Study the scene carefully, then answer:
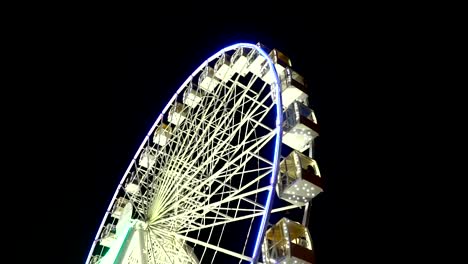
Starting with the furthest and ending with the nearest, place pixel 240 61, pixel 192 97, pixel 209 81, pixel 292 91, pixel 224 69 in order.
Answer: pixel 192 97 < pixel 209 81 < pixel 224 69 < pixel 240 61 < pixel 292 91

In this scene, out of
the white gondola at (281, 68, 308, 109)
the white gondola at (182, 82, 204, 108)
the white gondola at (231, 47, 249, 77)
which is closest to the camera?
the white gondola at (281, 68, 308, 109)

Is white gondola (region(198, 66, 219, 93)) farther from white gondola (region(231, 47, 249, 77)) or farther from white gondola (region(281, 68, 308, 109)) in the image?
white gondola (region(281, 68, 308, 109))

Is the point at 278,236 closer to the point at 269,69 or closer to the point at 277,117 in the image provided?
the point at 277,117

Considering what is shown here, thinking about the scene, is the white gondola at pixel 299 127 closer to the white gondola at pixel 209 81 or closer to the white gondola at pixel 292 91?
the white gondola at pixel 292 91

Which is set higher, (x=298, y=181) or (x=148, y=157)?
(x=148, y=157)

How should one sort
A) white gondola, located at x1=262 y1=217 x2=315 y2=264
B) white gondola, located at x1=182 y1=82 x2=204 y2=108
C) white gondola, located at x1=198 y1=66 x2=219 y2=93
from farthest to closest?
white gondola, located at x1=182 y1=82 x2=204 y2=108 → white gondola, located at x1=198 y1=66 x2=219 y2=93 → white gondola, located at x1=262 y1=217 x2=315 y2=264

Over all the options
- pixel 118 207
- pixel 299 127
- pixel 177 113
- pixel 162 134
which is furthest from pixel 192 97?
pixel 299 127

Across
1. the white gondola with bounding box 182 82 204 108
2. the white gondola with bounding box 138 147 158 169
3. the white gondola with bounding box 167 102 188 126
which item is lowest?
the white gondola with bounding box 138 147 158 169

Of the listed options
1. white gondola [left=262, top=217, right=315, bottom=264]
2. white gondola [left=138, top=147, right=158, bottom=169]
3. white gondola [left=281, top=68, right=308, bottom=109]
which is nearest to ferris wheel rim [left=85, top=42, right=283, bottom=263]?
white gondola [left=138, top=147, right=158, bottom=169]

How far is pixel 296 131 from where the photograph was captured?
11070mm

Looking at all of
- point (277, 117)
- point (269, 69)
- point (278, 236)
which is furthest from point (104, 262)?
point (269, 69)

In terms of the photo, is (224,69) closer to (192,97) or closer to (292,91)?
(192,97)

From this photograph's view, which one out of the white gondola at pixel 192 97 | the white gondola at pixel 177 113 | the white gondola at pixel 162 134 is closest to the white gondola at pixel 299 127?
the white gondola at pixel 192 97

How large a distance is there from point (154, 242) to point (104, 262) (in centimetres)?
128
